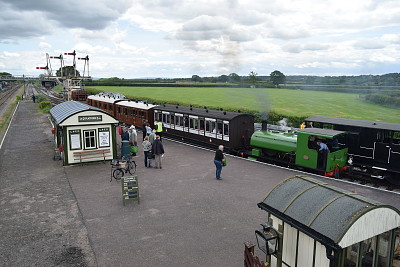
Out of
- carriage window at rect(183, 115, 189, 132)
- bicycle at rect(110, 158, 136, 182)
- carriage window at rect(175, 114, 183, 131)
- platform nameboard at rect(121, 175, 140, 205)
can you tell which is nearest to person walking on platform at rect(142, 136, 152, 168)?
bicycle at rect(110, 158, 136, 182)

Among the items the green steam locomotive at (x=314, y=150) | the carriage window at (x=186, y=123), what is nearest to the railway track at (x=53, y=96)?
the carriage window at (x=186, y=123)

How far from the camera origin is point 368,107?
40.0 metres

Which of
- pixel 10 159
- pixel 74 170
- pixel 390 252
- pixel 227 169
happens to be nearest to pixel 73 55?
pixel 10 159

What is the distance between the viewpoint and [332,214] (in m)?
5.57

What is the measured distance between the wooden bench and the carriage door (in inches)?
532

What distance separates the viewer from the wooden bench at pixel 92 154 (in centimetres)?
1666

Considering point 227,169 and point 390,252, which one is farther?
point 227,169

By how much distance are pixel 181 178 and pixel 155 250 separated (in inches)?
241

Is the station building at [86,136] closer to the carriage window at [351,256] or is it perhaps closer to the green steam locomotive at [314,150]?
the green steam locomotive at [314,150]

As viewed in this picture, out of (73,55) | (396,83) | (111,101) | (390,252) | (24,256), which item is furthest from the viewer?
(73,55)

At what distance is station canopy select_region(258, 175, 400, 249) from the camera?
523cm

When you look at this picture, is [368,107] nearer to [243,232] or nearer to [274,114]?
[274,114]

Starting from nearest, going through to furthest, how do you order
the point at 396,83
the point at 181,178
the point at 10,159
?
1. the point at 181,178
2. the point at 10,159
3. the point at 396,83

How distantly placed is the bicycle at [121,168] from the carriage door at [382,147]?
11.3 m
